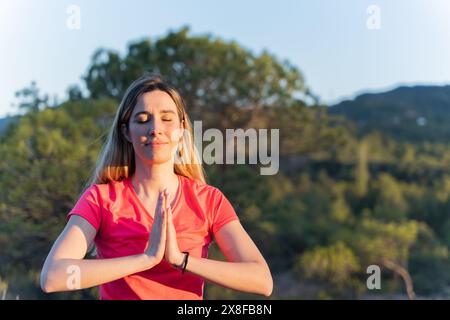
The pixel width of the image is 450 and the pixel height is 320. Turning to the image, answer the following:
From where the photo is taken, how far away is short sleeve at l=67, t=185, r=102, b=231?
62.9 inches

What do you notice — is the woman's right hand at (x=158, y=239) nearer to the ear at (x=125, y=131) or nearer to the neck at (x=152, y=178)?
the neck at (x=152, y=178)

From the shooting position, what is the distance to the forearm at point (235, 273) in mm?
1522

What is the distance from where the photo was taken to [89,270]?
1493 millimetres

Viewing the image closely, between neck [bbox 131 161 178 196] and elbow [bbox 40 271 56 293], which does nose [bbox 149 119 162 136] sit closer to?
neck [bbox 131 161 178 196]

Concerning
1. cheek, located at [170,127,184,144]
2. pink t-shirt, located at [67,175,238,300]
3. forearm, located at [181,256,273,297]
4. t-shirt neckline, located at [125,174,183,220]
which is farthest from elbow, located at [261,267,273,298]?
cheek, located at [170,127,184,144]

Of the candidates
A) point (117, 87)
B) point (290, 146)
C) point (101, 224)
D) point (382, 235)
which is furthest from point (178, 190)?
point (382, 235)

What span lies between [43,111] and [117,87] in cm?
264

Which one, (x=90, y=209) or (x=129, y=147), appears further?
(x=129, y=147)

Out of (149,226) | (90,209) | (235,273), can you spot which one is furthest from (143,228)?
(235,273)

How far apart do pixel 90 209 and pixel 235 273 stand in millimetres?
346

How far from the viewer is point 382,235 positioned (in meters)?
13.6

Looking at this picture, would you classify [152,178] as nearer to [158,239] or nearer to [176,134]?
[176,134]

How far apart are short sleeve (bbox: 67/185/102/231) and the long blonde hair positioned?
0.10m

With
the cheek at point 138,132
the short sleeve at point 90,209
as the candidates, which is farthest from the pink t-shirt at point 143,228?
the cheek at point 138,132
